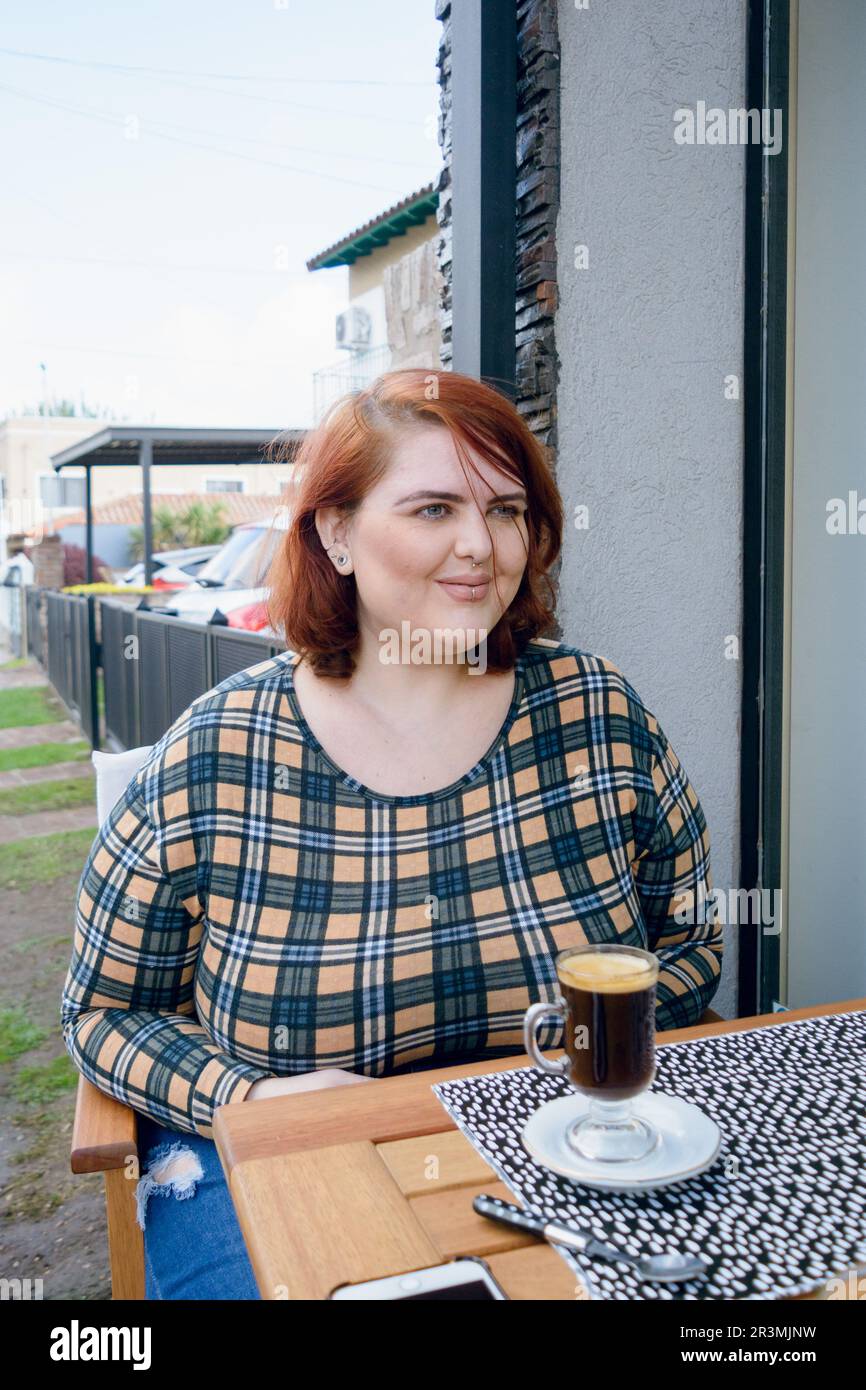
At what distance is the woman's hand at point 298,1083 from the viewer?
1303mm

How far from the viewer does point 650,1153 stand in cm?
91

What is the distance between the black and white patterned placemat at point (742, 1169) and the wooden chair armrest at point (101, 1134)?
0.46m

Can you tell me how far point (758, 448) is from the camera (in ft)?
8.49

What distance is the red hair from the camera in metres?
1.58

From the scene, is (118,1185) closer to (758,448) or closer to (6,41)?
(758,448)

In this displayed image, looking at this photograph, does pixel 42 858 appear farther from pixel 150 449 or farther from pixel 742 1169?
pixel 150 449

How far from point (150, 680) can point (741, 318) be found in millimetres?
4677

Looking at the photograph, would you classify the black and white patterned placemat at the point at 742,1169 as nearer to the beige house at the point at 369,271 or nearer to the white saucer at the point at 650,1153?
the white saucer at the point at 650,1153

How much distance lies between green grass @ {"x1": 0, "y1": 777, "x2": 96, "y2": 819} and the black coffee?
6.39 metres

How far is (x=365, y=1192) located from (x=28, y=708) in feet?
37.3

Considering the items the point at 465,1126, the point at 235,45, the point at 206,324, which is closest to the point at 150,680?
the point at 235,45

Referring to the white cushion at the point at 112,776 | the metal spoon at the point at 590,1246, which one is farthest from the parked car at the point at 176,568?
the metal spoon at the point at 590,1246

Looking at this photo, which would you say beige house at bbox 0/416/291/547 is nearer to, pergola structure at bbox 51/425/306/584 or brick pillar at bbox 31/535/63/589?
brick pillar at bbox 31/535/63/589

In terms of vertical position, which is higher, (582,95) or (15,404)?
(15,404)
